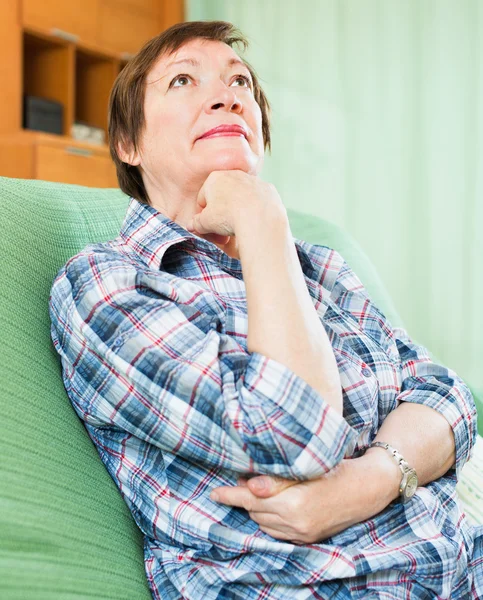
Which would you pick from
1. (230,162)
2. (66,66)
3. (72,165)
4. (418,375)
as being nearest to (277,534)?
(418,375)

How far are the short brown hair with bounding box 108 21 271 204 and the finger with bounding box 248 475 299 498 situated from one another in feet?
2.01

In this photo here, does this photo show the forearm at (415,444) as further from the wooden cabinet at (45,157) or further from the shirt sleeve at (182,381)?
the wooden cabinet at (45,157)

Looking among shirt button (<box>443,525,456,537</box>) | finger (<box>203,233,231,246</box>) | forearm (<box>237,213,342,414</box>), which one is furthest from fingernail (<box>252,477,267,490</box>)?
finger (<box>203,233,231,246</box>)

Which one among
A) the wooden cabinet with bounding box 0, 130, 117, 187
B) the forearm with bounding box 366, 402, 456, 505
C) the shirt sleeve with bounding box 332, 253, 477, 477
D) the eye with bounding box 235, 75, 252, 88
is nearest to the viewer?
the forearm with bounding box 366, 402, 456, 505

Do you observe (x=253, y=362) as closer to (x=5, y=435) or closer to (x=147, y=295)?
(x=147, y=295)

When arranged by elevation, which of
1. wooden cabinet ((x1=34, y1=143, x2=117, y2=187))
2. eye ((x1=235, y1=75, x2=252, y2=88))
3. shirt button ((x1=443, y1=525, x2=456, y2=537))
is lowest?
wooden cabinet ((x1=34, y1=143, x2=117, y2=187))

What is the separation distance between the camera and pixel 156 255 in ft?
3.19

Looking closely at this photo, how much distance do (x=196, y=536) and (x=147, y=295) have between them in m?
0.29

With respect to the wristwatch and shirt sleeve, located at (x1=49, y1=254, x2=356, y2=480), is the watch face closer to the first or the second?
the wristwatch

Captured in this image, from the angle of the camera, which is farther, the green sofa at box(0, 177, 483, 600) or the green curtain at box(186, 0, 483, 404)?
the green curtain at box(186, 0, 483, 404)

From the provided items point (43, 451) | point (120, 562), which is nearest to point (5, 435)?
point (43, 451)

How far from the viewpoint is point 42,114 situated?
350 centimetres

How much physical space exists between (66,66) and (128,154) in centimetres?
268

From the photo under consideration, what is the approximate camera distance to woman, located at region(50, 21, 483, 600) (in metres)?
0.78
